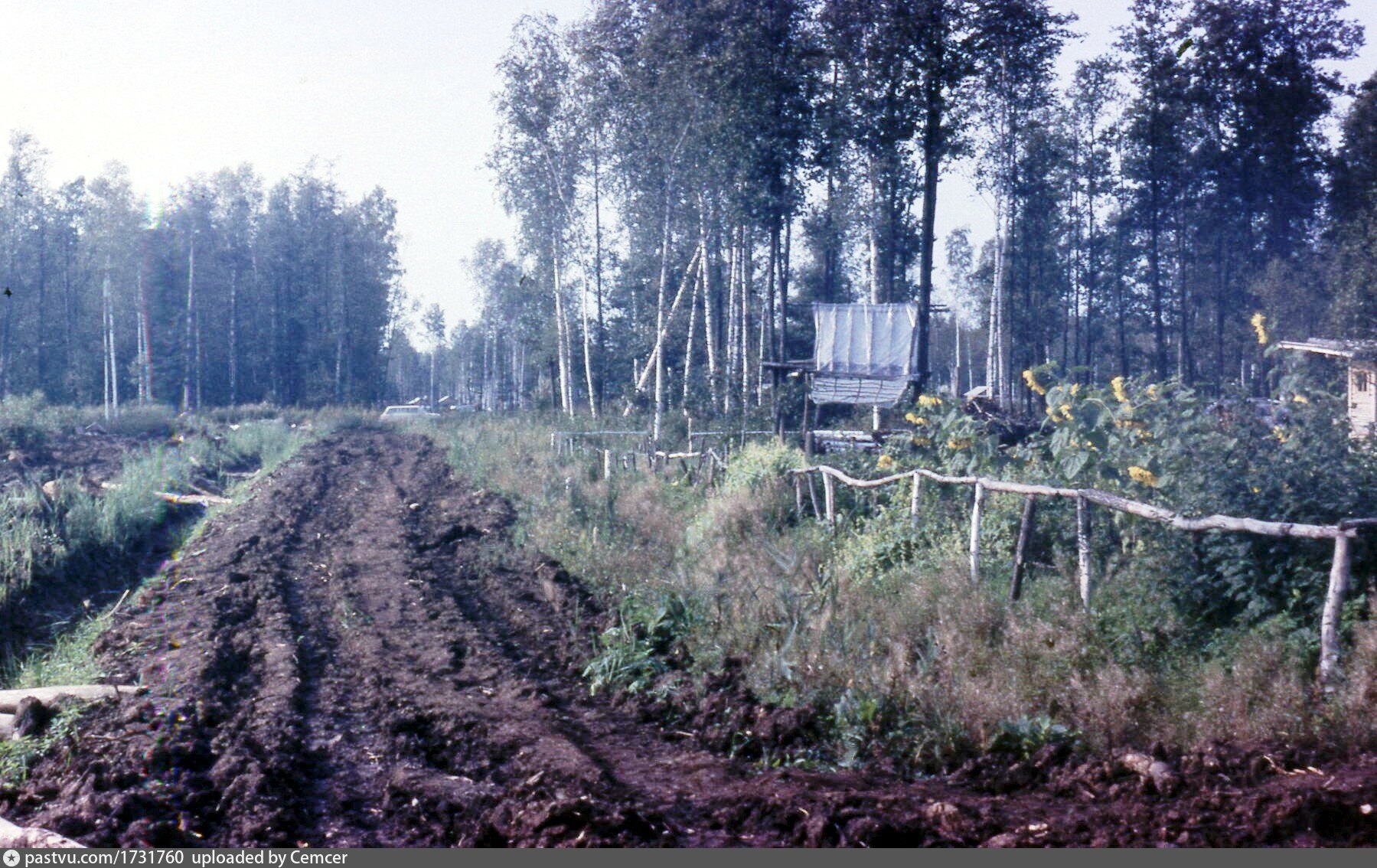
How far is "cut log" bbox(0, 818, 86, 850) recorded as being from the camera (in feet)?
14.4

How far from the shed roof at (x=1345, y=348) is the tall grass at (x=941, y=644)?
10.4 m

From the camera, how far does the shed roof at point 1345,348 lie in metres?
17.7

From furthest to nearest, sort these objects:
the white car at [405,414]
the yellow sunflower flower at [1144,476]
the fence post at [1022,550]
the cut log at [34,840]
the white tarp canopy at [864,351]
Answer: the white car at [405,414] → the white tarp canopy at [864,351] → the yellow sunflower flower at [1144,476] → the fence post at [1022,550] → the cut log at [34,840]

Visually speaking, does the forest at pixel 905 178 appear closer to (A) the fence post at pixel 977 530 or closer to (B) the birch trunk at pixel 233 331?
(A) the fence post at pixel 977 530

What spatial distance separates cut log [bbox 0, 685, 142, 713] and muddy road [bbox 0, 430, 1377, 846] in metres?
0.17

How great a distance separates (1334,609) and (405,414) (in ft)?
150

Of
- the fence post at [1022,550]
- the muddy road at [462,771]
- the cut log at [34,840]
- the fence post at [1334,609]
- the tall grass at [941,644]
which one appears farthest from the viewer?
the fence post at [1022,550]

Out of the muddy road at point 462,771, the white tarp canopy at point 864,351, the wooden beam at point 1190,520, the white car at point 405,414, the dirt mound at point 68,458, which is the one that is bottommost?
the muddy road at point 462,771

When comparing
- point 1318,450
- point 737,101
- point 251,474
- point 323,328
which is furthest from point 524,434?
point 323,328

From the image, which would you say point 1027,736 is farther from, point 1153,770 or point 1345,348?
point 1345,348

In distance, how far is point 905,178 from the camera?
82.6 feet

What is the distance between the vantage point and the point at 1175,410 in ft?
27.8

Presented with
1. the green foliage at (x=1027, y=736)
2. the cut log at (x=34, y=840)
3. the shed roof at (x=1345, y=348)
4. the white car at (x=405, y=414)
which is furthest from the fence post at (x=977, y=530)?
the white car at (x=405, y=414)

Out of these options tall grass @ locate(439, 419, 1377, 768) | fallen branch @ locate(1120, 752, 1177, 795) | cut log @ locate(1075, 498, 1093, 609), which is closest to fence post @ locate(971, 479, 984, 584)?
tall grass @ locate(439, 419, 1377, 768)
